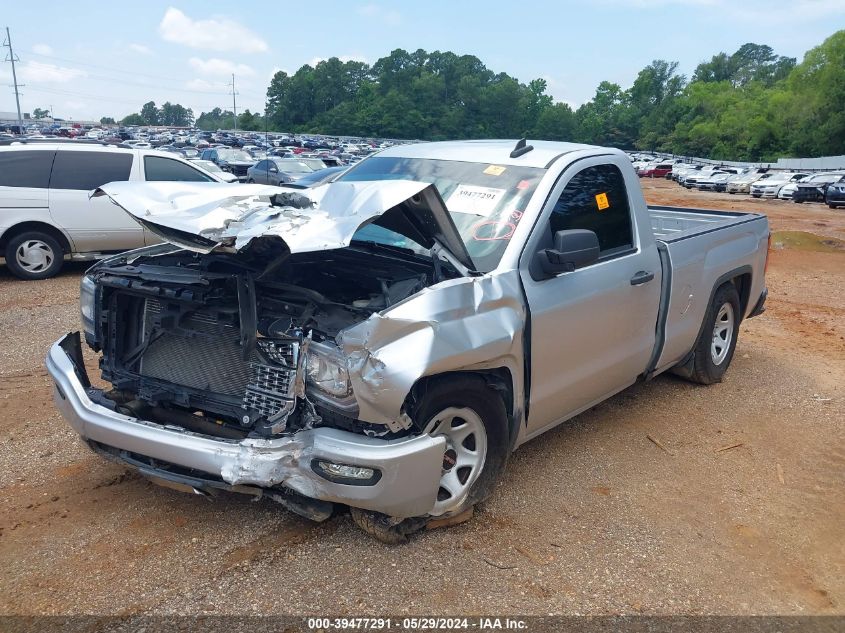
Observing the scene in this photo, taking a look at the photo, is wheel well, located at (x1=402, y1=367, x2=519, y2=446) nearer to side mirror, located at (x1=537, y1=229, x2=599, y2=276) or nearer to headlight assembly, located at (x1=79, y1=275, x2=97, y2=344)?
side mirror, located at (x1=537, y1=229, x2=599, y2=276)

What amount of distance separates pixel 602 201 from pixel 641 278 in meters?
0.56

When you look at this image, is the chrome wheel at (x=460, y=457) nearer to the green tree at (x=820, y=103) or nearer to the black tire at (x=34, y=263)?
the black tire at (x=34, y=263)

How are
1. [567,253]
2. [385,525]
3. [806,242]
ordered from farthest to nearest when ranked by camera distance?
1. [806,242]
2. [567,253]
3. [385,525]

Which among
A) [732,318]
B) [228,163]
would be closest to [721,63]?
[228,163]

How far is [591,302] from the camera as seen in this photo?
4086 mm

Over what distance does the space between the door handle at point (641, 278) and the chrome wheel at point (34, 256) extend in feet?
26.3

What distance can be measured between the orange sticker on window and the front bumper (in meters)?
2.09

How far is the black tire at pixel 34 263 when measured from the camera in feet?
29.9

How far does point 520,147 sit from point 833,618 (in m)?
3.02

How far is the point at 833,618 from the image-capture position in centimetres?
309

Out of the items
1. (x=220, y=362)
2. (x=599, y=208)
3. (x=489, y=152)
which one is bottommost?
(x=220, y=362)

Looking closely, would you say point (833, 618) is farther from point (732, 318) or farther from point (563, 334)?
point (732, 318)

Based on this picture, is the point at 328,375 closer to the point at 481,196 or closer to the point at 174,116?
the point at 481,196

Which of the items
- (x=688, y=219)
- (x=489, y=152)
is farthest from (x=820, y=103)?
(x=489, y=152)
